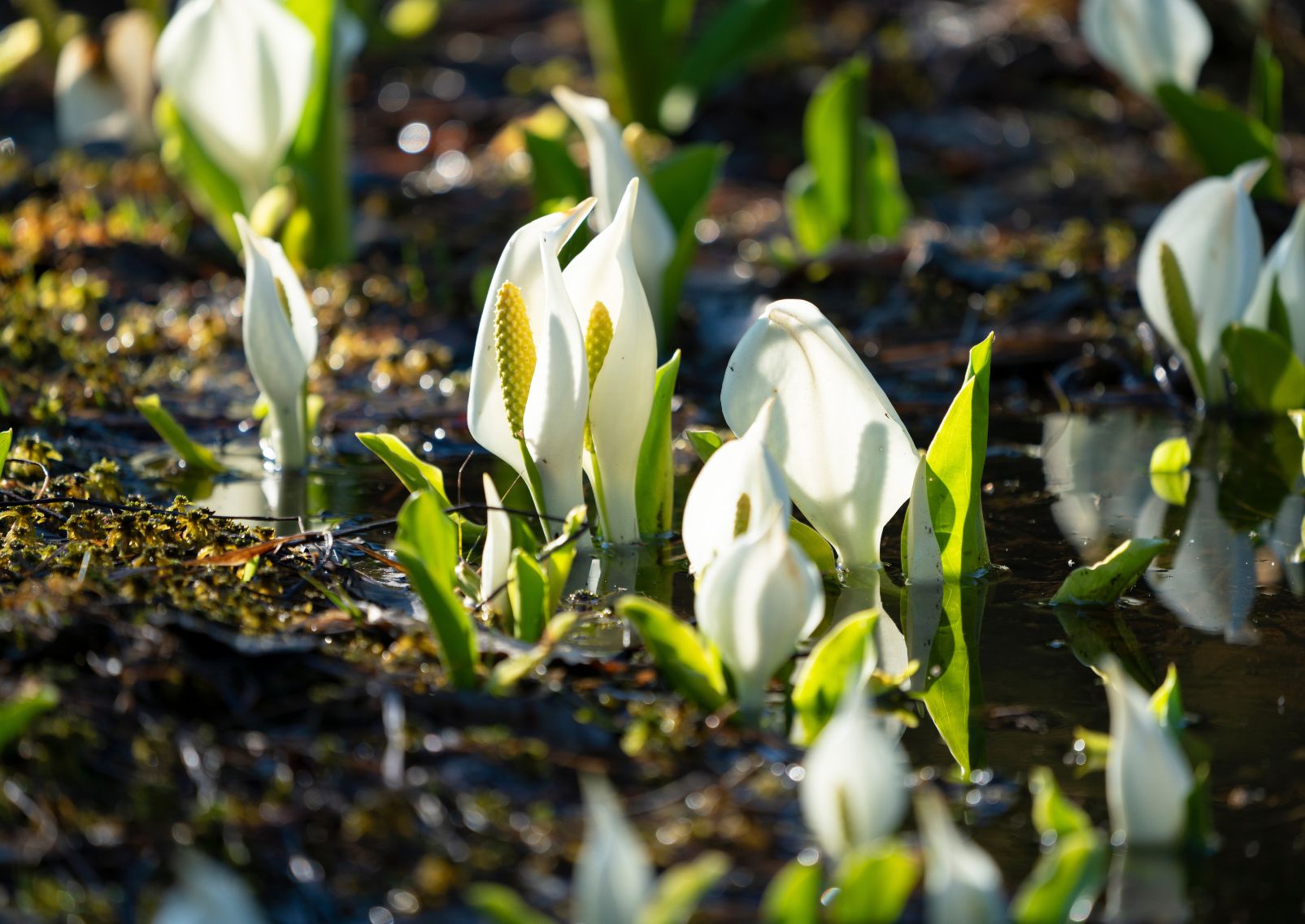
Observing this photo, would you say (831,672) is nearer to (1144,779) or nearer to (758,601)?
(758,601)

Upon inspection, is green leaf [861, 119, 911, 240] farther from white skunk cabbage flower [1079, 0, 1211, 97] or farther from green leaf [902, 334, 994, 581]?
green leaf [902, 334, 994, 581]

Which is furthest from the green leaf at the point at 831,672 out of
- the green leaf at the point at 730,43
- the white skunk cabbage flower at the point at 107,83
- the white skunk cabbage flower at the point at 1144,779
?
the white skunk cabbage flower at the point at 107,83

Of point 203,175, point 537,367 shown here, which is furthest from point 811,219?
point 537,367

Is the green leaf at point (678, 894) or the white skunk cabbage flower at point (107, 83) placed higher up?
the white skunk cabbage flower at point (107, 83)

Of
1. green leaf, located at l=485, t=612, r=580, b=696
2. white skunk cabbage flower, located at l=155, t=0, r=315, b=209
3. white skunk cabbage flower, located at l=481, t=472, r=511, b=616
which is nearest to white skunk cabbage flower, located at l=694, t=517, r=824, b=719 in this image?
green leaf, located at l=485, t=612, r=580, b=696

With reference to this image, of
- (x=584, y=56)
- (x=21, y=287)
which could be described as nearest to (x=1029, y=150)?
(x=584, y=56)

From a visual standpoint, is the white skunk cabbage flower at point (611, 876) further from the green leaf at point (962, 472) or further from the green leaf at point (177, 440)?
the green leaf at point (177, 440)

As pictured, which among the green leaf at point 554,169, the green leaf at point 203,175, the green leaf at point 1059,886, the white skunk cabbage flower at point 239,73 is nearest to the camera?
the green leaf at point 1059,886
